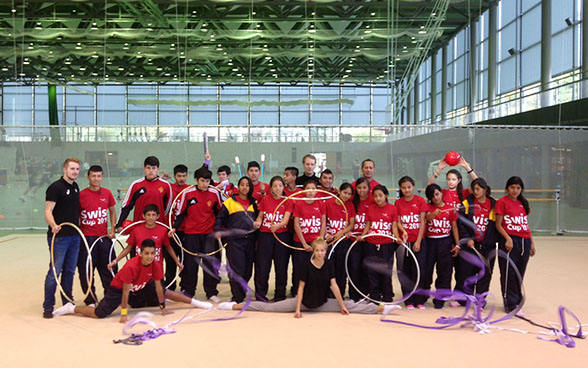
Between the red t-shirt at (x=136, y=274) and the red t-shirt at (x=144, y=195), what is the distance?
A: 0.92m

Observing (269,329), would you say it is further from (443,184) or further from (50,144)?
(50,144)

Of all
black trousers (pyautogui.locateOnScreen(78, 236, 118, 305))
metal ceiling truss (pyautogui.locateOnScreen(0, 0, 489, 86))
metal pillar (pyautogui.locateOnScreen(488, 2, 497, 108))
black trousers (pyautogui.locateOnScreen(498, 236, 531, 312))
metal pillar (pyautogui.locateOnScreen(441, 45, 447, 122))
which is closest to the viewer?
black trousers (pyautogui.locateOnScreen(498, 236, 531, 312))

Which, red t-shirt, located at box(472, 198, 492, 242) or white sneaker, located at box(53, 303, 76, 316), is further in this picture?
red t-shirt, located at box(472, 198, 492, 242)

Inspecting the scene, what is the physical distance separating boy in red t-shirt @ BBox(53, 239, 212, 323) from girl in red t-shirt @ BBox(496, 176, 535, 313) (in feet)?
12.1

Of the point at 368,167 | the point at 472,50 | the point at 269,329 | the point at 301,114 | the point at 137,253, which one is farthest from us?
the point at 472,50

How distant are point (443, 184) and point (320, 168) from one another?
9.75 ft

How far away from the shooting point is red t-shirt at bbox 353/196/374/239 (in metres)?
5.71

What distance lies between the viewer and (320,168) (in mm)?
11180

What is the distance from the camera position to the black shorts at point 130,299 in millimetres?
4957

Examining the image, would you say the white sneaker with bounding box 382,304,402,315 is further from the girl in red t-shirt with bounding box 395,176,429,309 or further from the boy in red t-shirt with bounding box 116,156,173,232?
the boy in red t-shirt with bounding box 116,156,173,232

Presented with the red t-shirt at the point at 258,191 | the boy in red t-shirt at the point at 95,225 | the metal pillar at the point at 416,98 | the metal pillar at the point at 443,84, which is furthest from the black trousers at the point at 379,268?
the metal pillar at the point at 443,84

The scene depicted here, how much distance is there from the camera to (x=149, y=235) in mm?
5422

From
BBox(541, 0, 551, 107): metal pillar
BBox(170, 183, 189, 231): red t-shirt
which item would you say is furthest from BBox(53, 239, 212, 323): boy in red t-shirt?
BBox(541, 0, 551, 107): metal pillar

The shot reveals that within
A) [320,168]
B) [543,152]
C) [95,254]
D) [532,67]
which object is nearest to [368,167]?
[95,254]
